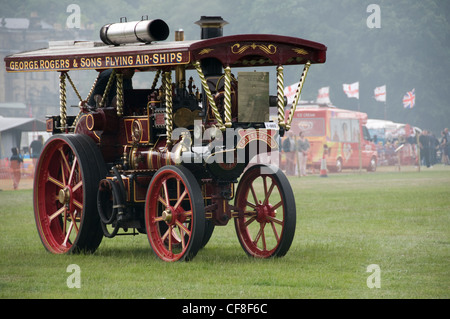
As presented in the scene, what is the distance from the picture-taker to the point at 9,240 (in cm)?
1525

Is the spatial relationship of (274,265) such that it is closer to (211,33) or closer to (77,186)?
(77,186)

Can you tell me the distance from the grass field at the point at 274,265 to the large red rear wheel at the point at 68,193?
269mm

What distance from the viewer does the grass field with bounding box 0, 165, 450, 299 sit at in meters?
10.1

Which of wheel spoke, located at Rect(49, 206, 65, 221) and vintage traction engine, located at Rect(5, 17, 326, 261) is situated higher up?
vintage traction engine, located at Rect(5, 17, 326, 261)

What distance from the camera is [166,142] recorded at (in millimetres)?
12617

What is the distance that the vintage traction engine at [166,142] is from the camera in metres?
11.9

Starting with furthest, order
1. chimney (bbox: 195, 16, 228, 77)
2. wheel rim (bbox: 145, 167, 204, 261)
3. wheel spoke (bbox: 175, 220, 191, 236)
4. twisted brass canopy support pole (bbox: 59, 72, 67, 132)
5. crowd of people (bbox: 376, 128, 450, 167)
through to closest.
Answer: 1. crowd of people (bbox: 376, 128, 450, 167)
2. twisted brass canopy support pole (bbox: 59, 72, 67, 132)
3. chimney (bbox: 195, 16, 228, 77)
4. wheel spoke (bbox: 175, 220, 191, 236)
5. wheel rim (bbox: 145, 167, 204, 261)

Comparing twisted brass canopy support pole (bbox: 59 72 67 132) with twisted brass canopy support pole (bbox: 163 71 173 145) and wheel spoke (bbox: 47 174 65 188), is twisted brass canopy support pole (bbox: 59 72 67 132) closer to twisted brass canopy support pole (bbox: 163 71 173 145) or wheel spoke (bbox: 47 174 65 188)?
wheel spoke (bbox: 47 174 65 188)

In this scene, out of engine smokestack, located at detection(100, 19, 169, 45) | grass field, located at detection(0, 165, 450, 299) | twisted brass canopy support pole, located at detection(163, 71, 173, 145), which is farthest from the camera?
engine smokestack, located at detection(100, 19, 169, 45)

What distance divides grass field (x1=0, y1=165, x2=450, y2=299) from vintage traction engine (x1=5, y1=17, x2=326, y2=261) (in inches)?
15.7

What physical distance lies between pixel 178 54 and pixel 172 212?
1.80m

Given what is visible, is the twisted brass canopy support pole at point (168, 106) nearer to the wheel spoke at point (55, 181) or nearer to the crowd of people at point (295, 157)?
the wheel spoke at point (55, 181)

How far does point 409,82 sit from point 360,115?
3849cm

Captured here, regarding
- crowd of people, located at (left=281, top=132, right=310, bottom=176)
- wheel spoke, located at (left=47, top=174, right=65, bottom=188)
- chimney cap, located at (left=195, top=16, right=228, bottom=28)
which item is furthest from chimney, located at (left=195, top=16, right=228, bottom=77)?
crowd of people, located at (left=281, top=132, right=310, bottom=176)
